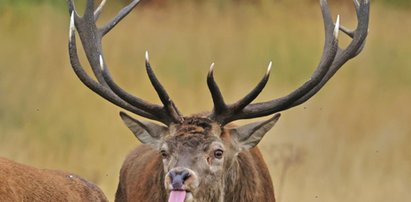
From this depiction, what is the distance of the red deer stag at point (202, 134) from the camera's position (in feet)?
31.2

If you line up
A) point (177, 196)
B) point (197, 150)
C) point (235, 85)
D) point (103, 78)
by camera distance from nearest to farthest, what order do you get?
1. point (177, 196)
2. point (197, 150)
3. point (103, 78)
4. point (235, 85)

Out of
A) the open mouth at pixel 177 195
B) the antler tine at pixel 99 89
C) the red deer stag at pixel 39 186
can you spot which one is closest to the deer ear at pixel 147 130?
the antler tine at pixel 99 89

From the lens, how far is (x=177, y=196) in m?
9.30

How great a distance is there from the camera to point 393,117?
14008mm

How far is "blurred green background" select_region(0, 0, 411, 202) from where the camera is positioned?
552 inches

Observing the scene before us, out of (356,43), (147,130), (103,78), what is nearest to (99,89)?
(103,78)

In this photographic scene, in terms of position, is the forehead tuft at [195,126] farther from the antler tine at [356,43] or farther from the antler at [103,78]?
the antler tine at [356,43]

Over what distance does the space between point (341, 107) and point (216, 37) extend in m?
1.50

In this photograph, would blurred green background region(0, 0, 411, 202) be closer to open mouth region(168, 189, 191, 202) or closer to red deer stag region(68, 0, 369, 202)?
red deer stag region(68, 0, 369, 202)

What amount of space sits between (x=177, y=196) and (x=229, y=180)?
0.73 metres

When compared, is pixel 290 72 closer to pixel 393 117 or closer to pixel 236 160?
pixel 393 117

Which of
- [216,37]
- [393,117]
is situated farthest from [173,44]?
[393,117]

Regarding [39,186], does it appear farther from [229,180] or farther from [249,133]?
[249,133]

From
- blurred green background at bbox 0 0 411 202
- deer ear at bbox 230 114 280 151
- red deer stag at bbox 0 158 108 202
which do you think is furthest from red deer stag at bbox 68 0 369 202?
blurred green background at bbox 0 0 411 202
